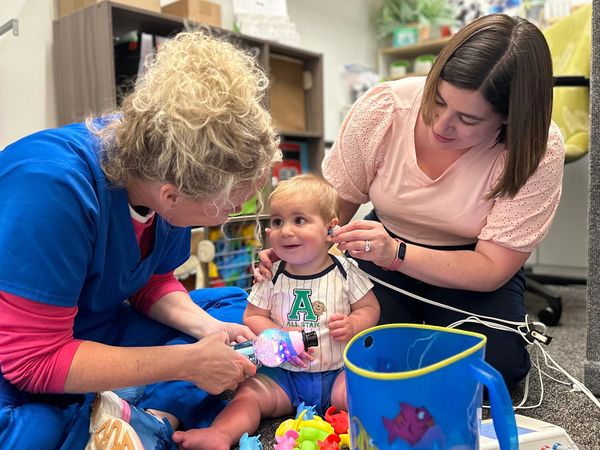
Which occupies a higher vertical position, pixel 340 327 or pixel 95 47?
pixel 95 47

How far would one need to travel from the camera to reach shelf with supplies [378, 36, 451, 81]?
10.4 feet

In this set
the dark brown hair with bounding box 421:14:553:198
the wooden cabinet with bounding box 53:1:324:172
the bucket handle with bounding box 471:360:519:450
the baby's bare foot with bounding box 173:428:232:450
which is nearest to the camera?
the bucket handle with bounding box 471:360:519:450

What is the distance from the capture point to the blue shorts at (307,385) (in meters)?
1.04

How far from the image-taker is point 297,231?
105cm

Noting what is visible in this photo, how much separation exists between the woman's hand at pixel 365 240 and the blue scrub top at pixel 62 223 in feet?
1.18

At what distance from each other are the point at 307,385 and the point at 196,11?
5.36 ft

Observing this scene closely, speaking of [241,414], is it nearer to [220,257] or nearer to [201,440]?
[201,440]

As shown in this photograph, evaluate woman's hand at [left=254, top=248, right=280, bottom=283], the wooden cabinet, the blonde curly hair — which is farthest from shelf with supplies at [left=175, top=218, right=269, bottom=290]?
the blonde curly hair

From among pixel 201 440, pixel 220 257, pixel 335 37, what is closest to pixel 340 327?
pixel 201 440

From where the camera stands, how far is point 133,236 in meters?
0.86

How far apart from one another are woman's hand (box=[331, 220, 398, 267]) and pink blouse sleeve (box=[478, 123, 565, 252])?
0.24 m

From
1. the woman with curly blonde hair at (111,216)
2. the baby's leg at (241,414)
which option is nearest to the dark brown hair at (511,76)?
the woman with curly blonde hair at (111,216)

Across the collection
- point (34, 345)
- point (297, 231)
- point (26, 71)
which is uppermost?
point (26, 71)

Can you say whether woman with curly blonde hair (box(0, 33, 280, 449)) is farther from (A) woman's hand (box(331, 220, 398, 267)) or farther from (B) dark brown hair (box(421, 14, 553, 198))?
(B) dark brown hair (box(421, 14, 553, 198))
